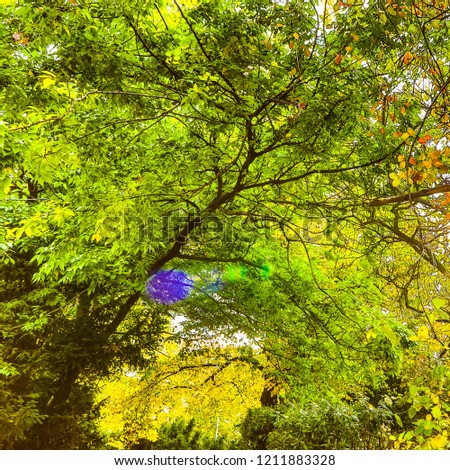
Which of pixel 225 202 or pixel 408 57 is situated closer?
pixel 408 57

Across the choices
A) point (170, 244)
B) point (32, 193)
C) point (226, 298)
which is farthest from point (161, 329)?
point (32, 193)

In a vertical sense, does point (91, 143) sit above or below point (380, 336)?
above

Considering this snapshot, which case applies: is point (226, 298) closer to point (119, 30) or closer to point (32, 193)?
point (32, 193)

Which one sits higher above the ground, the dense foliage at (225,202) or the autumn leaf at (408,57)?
the autumn leaf at (408,57)

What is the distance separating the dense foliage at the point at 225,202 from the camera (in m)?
3.55

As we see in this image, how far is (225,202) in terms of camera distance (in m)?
5.70

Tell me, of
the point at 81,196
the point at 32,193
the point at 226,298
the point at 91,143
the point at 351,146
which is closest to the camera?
the point at 91,143

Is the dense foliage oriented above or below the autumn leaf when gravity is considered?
below

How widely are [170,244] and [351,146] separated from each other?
3178 millimetres

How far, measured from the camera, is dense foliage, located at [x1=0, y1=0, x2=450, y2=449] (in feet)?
11.7

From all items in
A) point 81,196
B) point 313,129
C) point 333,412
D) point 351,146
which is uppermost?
point 351,146

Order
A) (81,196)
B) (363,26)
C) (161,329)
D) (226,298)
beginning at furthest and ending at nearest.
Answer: (161,329) → (226,298) → (81,196) → (363,26)

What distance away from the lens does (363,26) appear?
363 cm

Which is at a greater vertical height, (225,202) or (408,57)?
(408,57)
